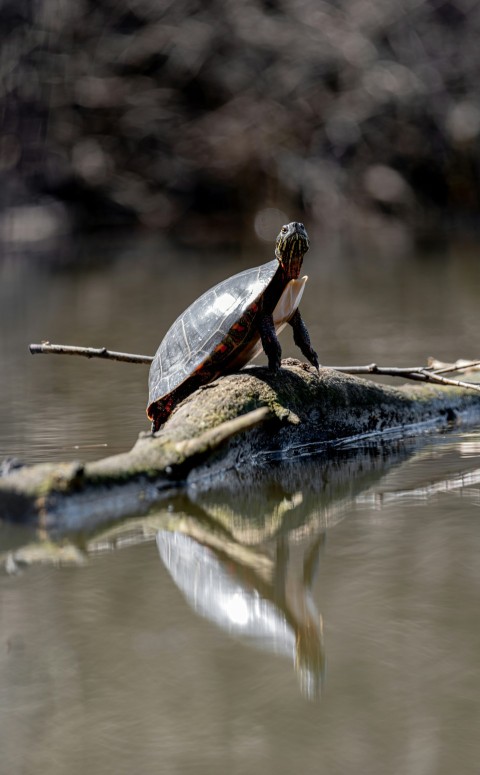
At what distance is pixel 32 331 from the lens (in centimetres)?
853

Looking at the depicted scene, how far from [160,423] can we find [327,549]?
1473 millimetres

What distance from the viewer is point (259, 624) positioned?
2.59 meters

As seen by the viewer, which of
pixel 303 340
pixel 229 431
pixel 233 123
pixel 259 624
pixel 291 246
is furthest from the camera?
pixel 233 123

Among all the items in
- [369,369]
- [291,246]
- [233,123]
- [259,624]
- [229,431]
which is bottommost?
[259,624]

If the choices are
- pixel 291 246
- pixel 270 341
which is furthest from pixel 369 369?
pixel 291 246

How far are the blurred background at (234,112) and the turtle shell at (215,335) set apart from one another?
1356 cm

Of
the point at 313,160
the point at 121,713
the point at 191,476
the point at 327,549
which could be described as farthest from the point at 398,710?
the point at 313,160

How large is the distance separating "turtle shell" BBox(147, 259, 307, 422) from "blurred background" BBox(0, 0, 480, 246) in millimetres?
13557

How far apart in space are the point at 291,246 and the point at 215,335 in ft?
1.42

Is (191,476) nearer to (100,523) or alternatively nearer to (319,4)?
(100,523)

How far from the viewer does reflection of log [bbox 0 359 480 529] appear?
323 centimetres

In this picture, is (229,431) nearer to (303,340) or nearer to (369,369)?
(303,340)

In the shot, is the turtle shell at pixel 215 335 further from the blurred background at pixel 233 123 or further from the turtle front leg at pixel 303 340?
the blurred background at pixel 233 123

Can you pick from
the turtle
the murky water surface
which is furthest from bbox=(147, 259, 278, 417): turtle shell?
the murky water surface
